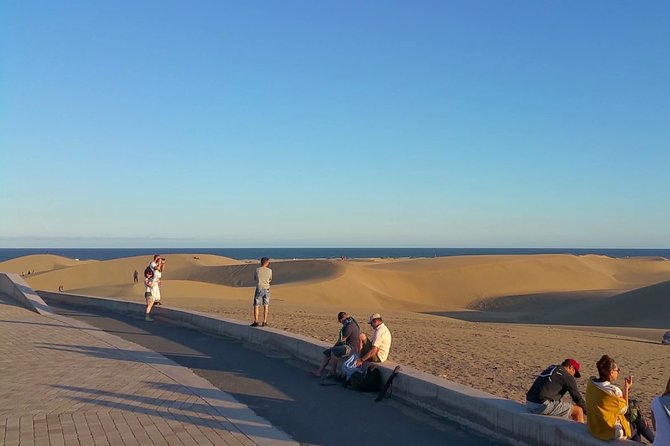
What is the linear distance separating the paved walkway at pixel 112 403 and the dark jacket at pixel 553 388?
244 centimetres

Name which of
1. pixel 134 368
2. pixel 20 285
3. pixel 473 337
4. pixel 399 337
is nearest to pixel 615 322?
pixel 473 337

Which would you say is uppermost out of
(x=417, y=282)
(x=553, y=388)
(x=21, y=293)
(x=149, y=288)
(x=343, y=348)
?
(x=149, y=288)

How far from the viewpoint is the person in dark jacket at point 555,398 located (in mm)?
6547

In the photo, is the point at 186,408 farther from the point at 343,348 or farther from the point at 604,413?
the point at 604,413

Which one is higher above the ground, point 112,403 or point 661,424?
point 661,424

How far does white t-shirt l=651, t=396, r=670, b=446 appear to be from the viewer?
530 centimetres

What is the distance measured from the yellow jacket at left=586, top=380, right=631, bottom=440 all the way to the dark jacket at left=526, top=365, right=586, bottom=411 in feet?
1.91

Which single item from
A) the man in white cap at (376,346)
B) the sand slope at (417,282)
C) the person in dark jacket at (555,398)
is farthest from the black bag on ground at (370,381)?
the sand slope at (417,282)

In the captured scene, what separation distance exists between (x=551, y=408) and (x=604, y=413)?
32.0 inches

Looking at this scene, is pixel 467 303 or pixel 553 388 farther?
pixel 467 303

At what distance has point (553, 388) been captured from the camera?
262 inches

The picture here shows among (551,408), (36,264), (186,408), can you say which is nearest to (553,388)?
(551,408)

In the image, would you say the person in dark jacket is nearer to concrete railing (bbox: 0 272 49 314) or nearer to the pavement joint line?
the pavement joint line

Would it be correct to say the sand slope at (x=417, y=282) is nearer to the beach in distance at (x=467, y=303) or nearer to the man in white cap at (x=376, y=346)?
the beach in distance at (x=467, y=303)
